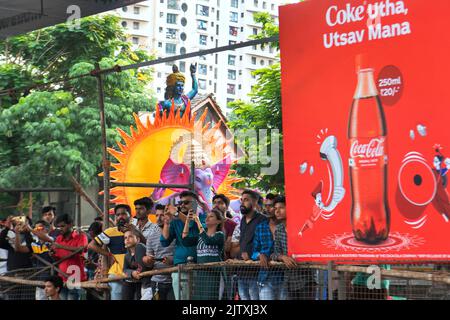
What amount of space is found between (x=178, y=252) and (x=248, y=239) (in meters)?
1.16

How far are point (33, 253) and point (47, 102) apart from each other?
17688 millimetres

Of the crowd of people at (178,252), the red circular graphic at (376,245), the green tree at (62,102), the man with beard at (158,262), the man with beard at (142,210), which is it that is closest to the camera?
the red circular graphic at (376,245)

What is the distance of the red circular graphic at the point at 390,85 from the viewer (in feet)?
24.6

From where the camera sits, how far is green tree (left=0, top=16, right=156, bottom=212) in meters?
29.5

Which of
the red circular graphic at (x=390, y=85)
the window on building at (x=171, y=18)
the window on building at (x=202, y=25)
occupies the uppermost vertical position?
the window on building at (x=171, y=18)

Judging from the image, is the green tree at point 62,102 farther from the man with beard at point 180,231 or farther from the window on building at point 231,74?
the window on building at point 231,74

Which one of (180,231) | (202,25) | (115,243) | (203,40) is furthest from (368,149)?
(203,40)

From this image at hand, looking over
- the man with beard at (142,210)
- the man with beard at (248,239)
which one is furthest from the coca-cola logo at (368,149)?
the man with beard at (142,210)

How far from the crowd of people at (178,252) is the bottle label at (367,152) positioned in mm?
1223

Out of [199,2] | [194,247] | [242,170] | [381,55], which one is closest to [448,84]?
[381,55]

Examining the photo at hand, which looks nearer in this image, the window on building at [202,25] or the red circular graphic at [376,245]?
the red circular graphic at [376,245]

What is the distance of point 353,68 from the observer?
7.79m

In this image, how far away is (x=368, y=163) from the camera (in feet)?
25.2

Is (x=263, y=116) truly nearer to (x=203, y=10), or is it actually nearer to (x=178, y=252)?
(x=178, y=252)
